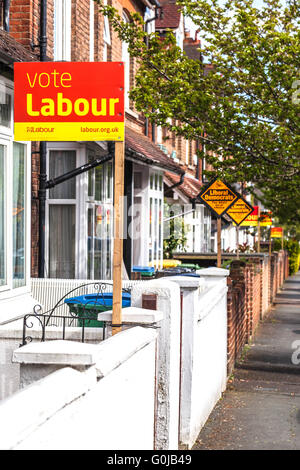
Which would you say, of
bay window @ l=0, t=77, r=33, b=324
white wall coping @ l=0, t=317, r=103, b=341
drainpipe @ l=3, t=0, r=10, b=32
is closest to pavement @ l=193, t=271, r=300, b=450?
white wall coping @ l=0, t=317, r=103, b=341

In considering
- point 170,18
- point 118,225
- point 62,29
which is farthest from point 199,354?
point 170,18

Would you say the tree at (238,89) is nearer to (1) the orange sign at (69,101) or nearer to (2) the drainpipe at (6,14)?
(2) the drainpipe at (6,14)

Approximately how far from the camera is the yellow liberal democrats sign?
1430cm

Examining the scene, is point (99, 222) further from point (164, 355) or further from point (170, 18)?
point (170, 18)

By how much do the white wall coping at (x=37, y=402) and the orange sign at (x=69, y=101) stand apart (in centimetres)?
226

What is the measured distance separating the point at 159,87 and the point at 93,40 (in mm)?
1774

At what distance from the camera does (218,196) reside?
1446cm

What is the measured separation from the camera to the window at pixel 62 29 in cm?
1324

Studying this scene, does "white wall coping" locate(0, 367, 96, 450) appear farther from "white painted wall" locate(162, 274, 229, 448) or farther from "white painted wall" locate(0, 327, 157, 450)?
"white painted wall" locate(162, 274, 229, 448)

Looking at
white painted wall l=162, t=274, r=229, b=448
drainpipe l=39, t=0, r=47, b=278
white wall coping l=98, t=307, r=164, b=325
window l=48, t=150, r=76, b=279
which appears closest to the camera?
white wall coping l=98, t=307, r=164, b=325

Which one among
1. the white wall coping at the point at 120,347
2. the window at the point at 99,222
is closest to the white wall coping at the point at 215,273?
the window at the point at 99,222

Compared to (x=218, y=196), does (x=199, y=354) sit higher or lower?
lower

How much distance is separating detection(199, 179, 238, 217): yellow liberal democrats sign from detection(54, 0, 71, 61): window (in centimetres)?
337

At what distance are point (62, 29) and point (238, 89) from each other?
332 cm
